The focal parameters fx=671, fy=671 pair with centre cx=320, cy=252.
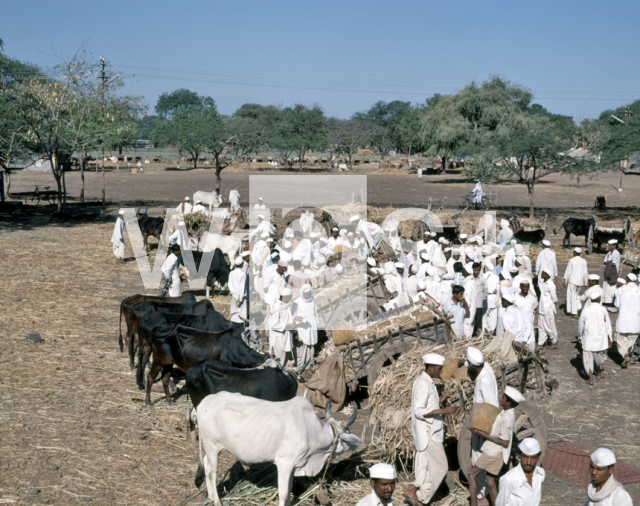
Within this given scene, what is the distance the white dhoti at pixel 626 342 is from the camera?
11.1m

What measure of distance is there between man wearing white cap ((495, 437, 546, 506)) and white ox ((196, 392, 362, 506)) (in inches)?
66.1

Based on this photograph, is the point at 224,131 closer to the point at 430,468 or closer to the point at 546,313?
the point at 546,313

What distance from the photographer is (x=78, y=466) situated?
731 cm

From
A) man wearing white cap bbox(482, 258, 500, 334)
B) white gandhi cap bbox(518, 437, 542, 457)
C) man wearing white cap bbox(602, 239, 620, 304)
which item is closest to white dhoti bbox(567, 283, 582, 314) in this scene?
man wearing white cap bbox(602, 239, 620, 304)

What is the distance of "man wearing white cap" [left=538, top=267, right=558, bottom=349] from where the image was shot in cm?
1177

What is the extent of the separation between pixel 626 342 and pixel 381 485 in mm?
7885

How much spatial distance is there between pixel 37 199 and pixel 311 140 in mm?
31283

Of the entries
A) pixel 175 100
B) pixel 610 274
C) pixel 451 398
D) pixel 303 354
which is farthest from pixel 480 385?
pixel 175 100

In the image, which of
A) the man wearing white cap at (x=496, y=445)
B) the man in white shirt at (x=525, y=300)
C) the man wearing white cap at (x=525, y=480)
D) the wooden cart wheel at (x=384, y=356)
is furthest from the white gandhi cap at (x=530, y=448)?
the man in white shirt at (x=525, y=300)

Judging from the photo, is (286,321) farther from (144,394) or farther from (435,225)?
(435,225)

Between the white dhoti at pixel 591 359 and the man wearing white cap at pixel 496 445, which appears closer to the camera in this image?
the man wearing white cap at pixel 496 445

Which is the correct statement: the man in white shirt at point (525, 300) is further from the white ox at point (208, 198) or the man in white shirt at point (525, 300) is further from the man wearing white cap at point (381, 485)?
the white ox at point (208, 198)

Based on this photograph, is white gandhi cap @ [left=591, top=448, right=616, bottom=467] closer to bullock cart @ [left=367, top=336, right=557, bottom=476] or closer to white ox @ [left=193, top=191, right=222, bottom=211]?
bullock cart @ [left=367, top=336, right=557, bottom=476]

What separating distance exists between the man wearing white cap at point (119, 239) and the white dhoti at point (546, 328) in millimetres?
11595
